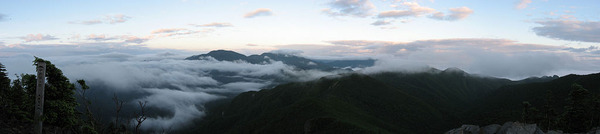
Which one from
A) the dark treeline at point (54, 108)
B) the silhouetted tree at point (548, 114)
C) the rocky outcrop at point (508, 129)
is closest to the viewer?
the dark treeline at point (54, 108)

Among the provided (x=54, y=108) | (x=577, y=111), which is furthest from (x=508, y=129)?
(x=54, y=108)

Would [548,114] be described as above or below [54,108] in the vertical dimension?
below

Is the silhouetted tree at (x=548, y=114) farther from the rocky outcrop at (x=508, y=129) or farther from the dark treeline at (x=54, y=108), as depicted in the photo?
the dark treeline at (x=54, y=108)

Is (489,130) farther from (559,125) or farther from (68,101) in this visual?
(68,101)

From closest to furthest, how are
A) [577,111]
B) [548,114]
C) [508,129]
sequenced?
1. [508,129]
2. [577,111]
3. [548,114]

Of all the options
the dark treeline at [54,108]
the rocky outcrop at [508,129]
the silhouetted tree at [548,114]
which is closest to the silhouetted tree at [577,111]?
the silhouetted tree at [548,114]

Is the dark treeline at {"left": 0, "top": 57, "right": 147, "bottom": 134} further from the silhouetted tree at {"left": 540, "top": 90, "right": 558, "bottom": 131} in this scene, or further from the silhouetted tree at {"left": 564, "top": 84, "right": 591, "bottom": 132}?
the silhouetted tree at {"left": 540, "top": 90, "right": 558, "bottom": 131}

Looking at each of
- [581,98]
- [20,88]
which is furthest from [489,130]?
[20,88]

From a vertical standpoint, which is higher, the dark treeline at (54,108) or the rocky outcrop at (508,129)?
the dark treeline at (54,108)

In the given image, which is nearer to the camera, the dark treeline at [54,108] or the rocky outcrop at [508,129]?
the dark treeline at [54,108]

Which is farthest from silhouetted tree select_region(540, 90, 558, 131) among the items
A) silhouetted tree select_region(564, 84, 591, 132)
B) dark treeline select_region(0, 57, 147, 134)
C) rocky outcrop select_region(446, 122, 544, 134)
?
dark treeline select_region(0, 57, 147, 134)

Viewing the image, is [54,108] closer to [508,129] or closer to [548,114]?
[508,129]
